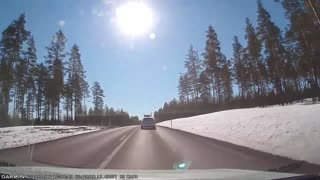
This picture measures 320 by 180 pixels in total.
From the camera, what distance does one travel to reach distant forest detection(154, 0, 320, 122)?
5353 cm

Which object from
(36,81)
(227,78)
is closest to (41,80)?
(36,81)

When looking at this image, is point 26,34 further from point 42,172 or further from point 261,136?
point 42,172

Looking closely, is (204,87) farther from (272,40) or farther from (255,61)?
(272,40)

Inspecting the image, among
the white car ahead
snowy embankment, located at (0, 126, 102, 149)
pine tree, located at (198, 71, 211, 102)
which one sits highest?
pine tree, located at (198, 71, 211, 102)

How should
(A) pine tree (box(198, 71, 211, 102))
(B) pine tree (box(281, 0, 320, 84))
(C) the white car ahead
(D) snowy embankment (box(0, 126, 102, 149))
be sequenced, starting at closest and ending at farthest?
(D) snowy embankment (box(0, 126, 102, 149)) → (B) pine tree (box(281, 0, 320, 84)) → (C) the white car ahead → (A) pine tree (box(198, 71, 211, 102))

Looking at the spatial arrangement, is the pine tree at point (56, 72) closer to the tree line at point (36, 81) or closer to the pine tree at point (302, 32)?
the tree line at point (36, 81)

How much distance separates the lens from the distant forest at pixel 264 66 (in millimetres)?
53531

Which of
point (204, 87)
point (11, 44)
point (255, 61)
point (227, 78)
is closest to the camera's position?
point (11, 44)

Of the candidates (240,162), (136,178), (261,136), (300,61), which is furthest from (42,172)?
(300,61)

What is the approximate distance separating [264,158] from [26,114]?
330 ft

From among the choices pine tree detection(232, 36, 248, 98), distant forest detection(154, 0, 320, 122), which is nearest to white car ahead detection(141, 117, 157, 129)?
distant forest detection(154, 0, 320, 122)

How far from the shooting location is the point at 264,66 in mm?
75562

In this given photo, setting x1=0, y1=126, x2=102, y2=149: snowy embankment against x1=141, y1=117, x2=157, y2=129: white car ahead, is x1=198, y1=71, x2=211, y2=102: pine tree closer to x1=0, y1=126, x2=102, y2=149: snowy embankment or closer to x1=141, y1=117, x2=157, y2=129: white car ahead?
x1=141, y1=117, x2=157, y2=129: white car ahead

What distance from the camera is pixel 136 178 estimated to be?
220 inches
